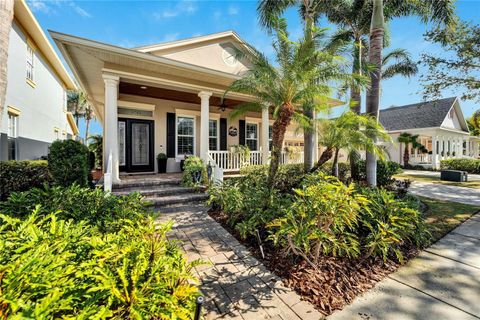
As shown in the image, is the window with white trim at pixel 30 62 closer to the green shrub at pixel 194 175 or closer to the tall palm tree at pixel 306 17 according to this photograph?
the green shrub at pixel 194 175

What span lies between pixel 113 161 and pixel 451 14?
12225 mm

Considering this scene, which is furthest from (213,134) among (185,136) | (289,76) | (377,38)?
(377,38)

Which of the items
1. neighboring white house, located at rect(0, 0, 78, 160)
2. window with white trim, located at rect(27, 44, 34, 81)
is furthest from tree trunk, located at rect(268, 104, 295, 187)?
window with white trim, located at rect(27, 44, 34, 81)

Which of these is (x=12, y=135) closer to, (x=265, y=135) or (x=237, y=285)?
(x=265, y=135)

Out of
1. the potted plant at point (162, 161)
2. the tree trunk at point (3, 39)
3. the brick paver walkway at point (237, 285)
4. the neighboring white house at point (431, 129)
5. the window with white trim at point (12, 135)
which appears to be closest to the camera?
the tree trunk at point (3, 39)

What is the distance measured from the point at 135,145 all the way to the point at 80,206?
634 cm

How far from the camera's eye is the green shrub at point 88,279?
129 cm

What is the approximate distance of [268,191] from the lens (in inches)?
209

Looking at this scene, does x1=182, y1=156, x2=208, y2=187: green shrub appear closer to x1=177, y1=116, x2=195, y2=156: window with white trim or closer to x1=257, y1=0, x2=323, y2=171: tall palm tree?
x1=177, y1=116, x2=195, y2=156: window with white trim

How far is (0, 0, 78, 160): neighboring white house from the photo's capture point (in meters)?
7.67

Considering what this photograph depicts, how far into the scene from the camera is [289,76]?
17.2 feet

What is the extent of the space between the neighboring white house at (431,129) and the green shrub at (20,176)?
25157mm

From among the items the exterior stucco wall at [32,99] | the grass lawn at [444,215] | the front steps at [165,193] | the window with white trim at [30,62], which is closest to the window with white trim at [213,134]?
the front steps at [165,193]

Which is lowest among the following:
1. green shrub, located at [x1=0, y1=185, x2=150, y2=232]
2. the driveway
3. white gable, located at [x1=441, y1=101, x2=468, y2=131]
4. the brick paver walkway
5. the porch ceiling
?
the driveway
